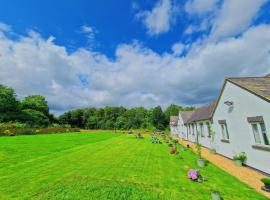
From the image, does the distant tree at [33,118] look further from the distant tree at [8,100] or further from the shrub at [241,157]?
the shrub at [241,157]

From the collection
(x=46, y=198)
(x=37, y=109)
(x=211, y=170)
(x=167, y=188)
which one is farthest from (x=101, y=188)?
(x=37, y=109)

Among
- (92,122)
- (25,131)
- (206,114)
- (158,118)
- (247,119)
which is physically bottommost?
(25,131)

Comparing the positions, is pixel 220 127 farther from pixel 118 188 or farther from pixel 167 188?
pixel 118 188

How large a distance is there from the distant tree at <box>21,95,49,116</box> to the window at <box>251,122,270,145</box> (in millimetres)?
75772

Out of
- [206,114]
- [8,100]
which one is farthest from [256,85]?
[8,100]

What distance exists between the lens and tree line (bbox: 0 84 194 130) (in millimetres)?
53344

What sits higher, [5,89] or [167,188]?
[5,89]

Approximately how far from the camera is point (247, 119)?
914 centimetres

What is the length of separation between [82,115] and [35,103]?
25949 mm

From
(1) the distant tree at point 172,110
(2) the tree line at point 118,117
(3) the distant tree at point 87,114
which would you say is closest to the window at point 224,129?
(2) the tree line at point 118,117

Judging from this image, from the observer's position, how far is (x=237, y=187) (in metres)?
6.54

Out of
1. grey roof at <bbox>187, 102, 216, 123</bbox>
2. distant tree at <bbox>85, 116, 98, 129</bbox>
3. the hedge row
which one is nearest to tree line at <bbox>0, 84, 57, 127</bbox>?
the hedge row

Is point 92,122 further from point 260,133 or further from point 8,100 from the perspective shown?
point 260,133

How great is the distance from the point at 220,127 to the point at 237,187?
7.62 meters
